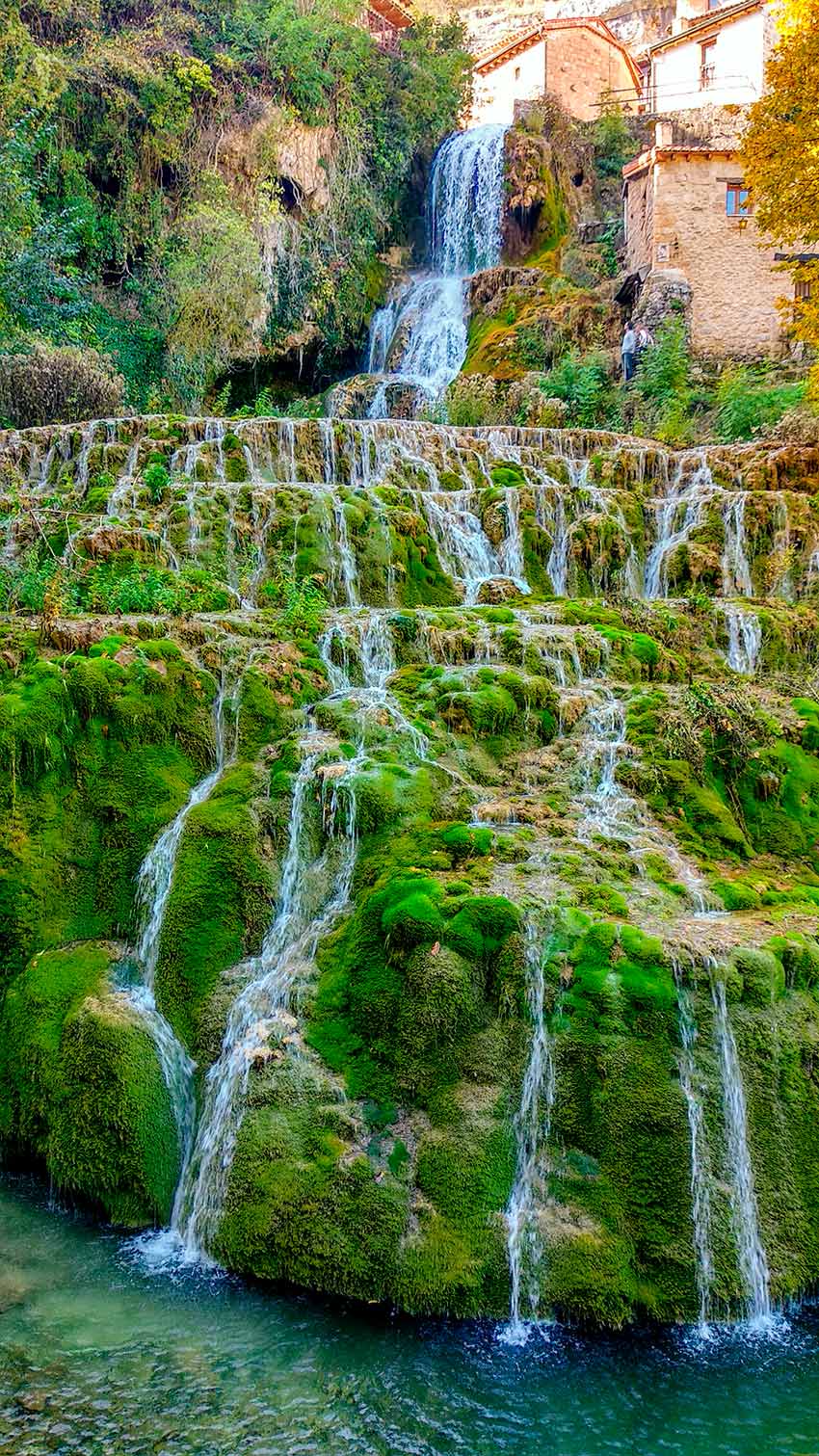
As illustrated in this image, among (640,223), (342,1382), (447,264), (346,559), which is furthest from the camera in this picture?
(447,264)

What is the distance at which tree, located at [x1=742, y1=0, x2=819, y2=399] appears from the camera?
1432 cm

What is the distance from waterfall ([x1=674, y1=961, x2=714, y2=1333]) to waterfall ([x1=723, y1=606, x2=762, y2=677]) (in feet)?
19.7

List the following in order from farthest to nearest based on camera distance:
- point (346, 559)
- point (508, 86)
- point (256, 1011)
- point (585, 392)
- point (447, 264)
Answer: point (508, 86) → point (447, 264) → point (585, 392) → point (346, 559) → point (256, 1011)

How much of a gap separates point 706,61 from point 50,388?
26127 mm

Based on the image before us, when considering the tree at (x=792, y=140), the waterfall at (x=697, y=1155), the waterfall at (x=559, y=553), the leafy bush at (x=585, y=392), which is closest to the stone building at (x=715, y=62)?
the leafy bush at (x=585, y=392)

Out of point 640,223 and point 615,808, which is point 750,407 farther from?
point 615,808

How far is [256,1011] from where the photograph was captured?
7.20 metres

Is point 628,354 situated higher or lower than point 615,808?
higher

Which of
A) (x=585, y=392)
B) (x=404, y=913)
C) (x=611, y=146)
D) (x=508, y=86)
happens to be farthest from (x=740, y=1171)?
(x=508, y=86)

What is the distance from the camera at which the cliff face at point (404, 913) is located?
6.09 meters

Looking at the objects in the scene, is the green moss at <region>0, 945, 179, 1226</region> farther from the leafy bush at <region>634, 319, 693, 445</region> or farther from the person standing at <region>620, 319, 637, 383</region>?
the person standing at <region>620, 319, 637, 383</region>

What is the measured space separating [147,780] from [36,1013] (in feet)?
6.82

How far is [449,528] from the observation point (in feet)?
45.0

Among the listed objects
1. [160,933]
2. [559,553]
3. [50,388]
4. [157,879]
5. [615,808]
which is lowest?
[160,933]
